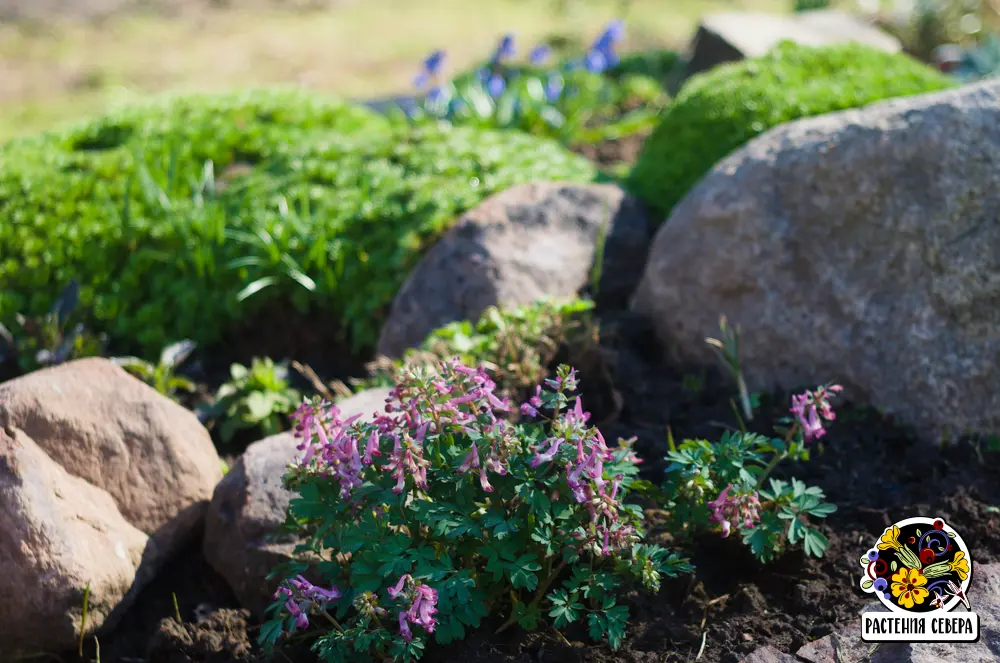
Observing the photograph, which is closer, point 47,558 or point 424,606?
point 424,606

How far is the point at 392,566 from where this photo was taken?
225cm

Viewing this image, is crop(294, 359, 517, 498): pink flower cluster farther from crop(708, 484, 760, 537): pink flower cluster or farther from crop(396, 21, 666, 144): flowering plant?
crop(396, 21, 666, 144): flowering plant

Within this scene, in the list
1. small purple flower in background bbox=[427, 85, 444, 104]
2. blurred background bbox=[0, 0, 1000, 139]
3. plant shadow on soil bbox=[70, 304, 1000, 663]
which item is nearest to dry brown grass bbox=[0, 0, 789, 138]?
blurred background bbox=[0, 0, 1000, 139]

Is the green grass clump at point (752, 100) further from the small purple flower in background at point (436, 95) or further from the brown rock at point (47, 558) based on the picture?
the brown rock at point (47, 558)

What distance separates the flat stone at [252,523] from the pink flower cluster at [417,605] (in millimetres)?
A: 854

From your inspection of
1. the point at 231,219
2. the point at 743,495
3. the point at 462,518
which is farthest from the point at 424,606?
the point at 231,219

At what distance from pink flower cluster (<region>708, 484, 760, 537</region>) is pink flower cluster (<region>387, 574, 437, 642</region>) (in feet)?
2.78

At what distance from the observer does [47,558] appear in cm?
278

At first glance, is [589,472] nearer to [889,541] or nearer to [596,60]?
[889,541]

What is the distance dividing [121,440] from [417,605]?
1.58 metres

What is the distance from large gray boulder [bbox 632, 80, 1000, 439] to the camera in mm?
3248

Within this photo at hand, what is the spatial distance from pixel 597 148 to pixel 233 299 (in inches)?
123

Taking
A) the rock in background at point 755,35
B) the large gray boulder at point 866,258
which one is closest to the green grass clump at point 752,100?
the large gray boulder at point 866,258

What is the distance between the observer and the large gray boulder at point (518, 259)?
13.8 ft
